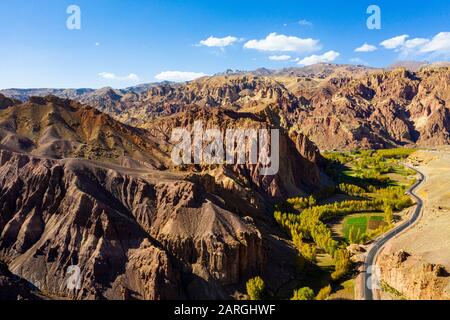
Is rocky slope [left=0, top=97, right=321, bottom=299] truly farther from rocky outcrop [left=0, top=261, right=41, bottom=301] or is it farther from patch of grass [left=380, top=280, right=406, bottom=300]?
patch of grass [left=380, top=280, right=406, bottom=300]

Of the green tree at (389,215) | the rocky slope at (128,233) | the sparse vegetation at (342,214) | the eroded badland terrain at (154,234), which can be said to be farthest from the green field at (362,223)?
the rocky slope at (128,233)

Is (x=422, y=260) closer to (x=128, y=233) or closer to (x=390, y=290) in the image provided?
(x=390, y=290)

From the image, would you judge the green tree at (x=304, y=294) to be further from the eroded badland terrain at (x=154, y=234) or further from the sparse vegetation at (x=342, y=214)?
the eroded badland terrain at (x=154, y=234)

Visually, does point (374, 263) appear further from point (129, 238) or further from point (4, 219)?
point (4, 219)

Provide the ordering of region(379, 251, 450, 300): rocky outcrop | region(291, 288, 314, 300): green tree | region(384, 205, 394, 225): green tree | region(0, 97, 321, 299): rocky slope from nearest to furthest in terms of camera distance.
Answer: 1. region(379, 251, 450, 300): rocky outcrop
2. region(0, 97, 321, 299): rocky slope
3. region(291, 288, 314, 300): green tree
4. region(384, 205, 394, 225): green tree

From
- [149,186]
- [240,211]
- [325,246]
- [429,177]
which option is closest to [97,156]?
[149,186]

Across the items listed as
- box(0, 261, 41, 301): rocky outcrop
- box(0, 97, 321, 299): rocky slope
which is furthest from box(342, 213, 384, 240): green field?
box(0, 261, 41, 301): rocky outcrop
